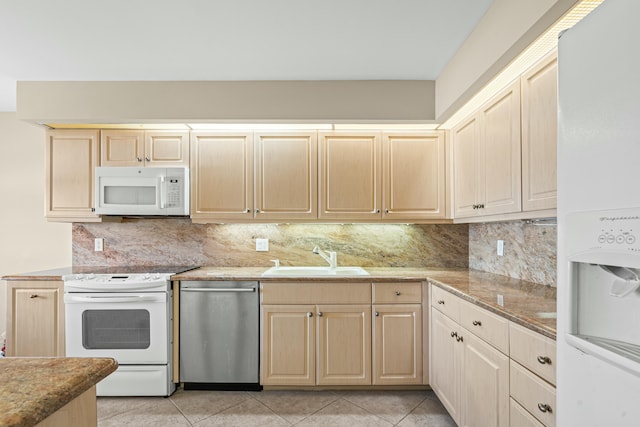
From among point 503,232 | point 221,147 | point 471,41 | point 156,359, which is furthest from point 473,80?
point 156,359

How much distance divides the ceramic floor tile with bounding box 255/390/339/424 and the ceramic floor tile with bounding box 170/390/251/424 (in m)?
0.17

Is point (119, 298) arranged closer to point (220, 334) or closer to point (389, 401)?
point (220, 334)

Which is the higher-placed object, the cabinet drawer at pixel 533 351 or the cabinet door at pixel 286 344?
the cabinet drawer at pixel 533 351

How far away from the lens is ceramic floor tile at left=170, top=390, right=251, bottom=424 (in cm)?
252

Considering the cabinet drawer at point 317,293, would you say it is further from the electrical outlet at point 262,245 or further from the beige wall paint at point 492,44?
the beige wall paint at point 492,44

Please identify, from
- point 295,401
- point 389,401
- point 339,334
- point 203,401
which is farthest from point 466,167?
point 203,401

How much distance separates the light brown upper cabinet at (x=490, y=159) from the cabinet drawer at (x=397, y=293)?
2.14 feet

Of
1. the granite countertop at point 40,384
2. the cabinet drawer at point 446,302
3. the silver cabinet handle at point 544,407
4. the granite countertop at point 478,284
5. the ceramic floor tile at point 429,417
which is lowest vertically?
the ceramic floor tile at point 429,417

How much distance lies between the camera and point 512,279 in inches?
98.4

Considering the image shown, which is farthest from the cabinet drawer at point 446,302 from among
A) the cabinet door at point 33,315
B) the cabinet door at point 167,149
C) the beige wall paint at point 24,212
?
the beige wall paint at point 24,212

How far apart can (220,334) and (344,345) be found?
2.99 feet

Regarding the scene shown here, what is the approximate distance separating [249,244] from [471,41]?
2.32 m

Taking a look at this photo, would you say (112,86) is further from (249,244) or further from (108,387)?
(108,387)

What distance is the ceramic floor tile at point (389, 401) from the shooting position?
8.21 ft
